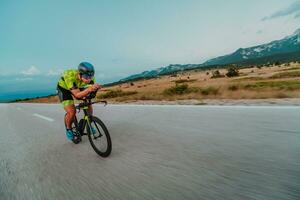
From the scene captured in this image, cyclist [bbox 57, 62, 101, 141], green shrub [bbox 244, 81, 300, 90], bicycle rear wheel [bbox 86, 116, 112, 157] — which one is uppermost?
cyclist [bbox 57, 62, 101, 141]

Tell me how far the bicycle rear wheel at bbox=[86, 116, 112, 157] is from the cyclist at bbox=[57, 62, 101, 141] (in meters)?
0.52

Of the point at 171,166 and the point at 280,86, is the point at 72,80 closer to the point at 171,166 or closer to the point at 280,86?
the point at 171,166

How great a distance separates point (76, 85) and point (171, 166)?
8.05ft

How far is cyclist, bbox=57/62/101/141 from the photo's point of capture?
14.2ft

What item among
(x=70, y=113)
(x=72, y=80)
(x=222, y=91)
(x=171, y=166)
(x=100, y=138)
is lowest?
(x=222, y=91)

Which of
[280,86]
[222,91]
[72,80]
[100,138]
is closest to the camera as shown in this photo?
[100,138]

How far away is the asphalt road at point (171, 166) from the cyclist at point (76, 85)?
77 centimetres

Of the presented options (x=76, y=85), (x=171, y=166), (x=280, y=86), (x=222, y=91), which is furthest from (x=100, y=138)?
(x=280, y=86)

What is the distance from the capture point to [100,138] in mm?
4461

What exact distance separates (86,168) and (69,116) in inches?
73.9

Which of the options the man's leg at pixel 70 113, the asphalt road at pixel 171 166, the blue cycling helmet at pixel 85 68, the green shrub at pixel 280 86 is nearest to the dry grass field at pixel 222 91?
the green shrub at pixel 280 86

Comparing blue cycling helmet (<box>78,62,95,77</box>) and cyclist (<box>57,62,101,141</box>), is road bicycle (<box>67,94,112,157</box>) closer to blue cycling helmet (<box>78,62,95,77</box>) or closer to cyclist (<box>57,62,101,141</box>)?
cyclist (<box>57,62,101,141</box>)

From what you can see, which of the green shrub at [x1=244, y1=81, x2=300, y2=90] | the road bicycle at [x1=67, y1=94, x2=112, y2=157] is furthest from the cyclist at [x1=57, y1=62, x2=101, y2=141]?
the green shrub at [x1=244, y1=81, x2=300, y2=90]

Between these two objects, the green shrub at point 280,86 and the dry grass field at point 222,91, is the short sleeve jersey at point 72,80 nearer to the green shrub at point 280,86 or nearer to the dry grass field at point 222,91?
the dry grass field at point 222,91
